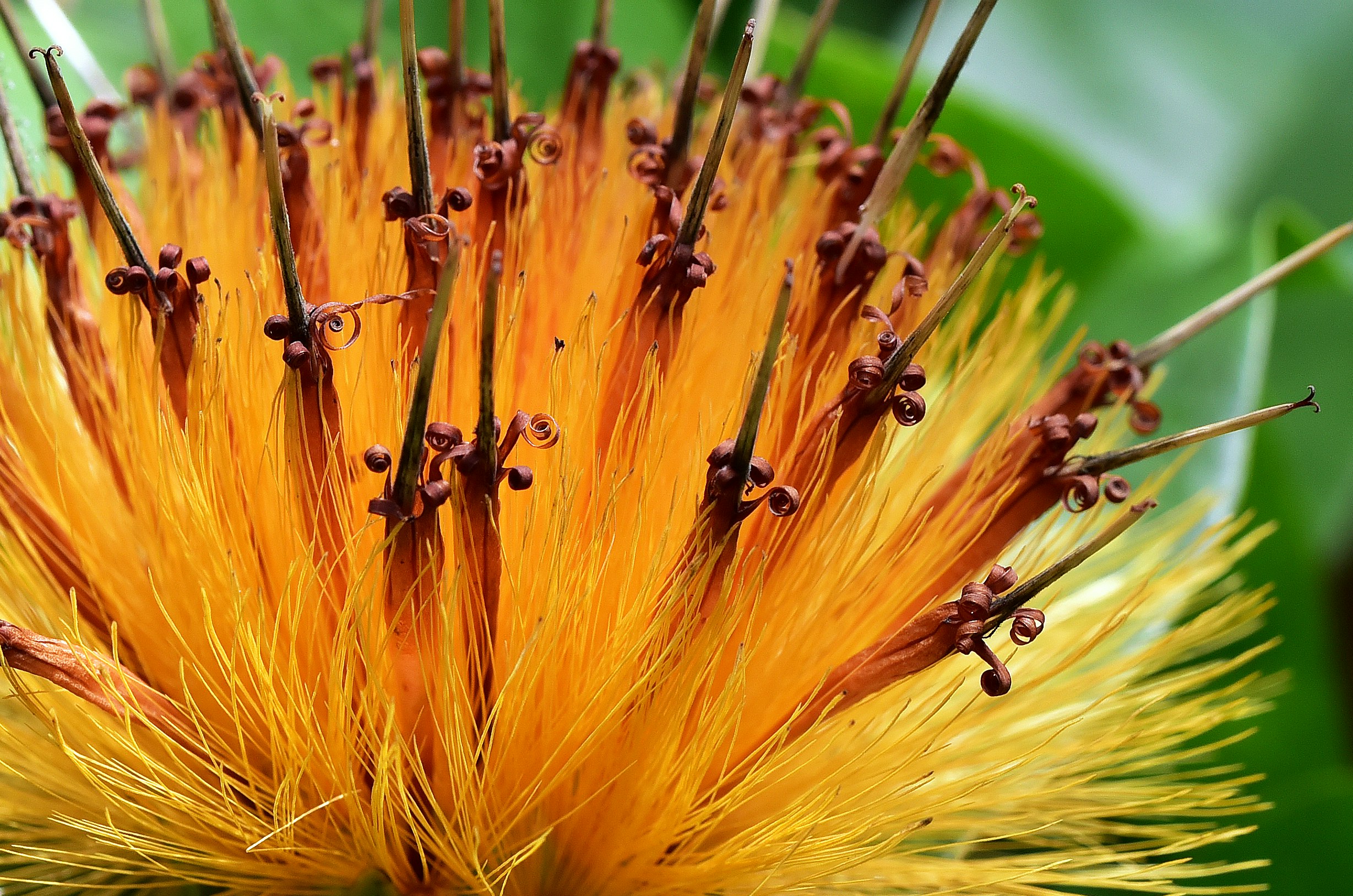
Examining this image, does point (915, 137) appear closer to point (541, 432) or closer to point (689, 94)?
point (689, 94)

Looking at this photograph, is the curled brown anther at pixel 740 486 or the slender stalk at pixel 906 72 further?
the slender stalk at pixel 906 72

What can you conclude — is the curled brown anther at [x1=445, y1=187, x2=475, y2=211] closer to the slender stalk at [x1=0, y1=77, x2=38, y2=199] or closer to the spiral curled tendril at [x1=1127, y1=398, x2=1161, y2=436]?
the slender stalk at [x1=0, y1=77, x2=38, y2=199]

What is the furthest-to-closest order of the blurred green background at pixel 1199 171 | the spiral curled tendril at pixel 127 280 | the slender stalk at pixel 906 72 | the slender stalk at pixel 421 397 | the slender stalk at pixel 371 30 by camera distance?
1. the blurred green background at pixel 1199 171
2. the slender stalk at pixel 371 30
3. the slender stalk at pixel 906 72
4. the spiral curled tendril at pixel 127 280
5. the slender stalk at pixel 421 397

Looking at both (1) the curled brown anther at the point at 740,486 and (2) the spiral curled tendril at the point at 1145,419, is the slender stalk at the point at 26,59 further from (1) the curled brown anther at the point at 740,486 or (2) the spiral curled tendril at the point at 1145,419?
(2) the spiral curled tendril at the point at 1145,419

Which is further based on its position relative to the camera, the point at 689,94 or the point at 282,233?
the point at 689,94

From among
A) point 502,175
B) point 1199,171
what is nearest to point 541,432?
point 502,175

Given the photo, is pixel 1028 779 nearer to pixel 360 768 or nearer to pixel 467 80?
pixel 360 768

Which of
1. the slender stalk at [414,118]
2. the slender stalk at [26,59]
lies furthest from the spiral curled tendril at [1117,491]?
the slender stalk at [26,59]
